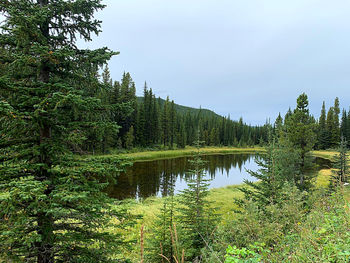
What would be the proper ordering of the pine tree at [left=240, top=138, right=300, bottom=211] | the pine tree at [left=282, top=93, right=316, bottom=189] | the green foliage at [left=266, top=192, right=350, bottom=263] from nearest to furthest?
the green foliage at [left=266, top=192, right=350, bottom=263] → the pine tree at [left=240, top=138, right=300, bottom=211] → the pine tree at [left=282, top=93, right=316, bottom=189]

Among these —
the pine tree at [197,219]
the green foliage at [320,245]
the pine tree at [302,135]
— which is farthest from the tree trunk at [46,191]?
the pine tree at [302,135]

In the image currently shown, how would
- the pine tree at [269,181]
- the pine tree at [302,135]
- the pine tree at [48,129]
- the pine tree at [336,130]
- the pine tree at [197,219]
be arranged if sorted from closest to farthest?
the pine tree at [48,129]
the pine tree at [197,219]
the pine tree at [269,181]
the pine tree at [302,135]
the pine tree at [336,130]

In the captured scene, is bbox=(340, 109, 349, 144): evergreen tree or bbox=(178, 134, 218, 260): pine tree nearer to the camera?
bbox=(178, 134, 218, 260): pine tree

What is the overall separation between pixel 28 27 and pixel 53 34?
854mm

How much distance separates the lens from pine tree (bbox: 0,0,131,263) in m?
3.04

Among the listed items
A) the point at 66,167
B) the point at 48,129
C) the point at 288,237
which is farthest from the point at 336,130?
the point at 48,129

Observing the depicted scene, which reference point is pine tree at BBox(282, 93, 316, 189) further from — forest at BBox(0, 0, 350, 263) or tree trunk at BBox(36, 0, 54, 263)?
tree trunk at BBox(36, 0, 54, 263)

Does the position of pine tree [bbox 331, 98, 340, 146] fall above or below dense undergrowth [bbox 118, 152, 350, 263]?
above

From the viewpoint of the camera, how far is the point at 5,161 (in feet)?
10.6

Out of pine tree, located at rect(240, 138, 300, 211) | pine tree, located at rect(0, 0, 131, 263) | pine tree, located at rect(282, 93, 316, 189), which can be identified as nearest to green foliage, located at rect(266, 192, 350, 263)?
pine tree, located at rect(240, 138, 300, 211)

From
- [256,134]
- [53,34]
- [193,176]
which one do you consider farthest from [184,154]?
Answer: [256,134]

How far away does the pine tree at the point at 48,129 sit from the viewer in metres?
3.04

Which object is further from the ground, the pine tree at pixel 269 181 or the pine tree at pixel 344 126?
the pine tree at pixel 344 126

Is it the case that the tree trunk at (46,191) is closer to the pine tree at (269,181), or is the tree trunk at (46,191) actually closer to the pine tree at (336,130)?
the pine tree at (269,181)
